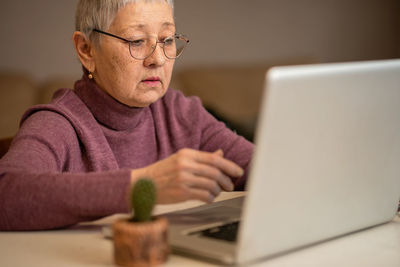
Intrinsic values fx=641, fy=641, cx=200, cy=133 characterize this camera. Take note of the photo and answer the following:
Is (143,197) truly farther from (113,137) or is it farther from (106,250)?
(113,137)

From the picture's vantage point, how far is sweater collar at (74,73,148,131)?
162 centimetres

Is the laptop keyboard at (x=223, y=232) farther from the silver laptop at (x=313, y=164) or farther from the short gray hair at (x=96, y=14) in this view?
the short gray hair at (x=96, y=14)

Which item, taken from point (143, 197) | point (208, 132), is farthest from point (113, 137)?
point (143, 197)

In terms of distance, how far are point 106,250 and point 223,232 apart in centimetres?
19

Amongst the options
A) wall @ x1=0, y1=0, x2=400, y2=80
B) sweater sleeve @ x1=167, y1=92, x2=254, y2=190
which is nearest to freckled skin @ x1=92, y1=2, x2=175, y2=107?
sweater sleeve @ x1=167, y1=92, x2=254, y2=190

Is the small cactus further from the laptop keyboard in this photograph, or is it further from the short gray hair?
the short gray hair

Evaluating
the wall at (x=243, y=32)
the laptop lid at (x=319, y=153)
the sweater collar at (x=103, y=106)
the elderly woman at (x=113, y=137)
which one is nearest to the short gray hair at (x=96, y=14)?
the elderly woman at (x=113, y=137)

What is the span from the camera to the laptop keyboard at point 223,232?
1025 mm

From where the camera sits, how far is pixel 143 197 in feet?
2.97

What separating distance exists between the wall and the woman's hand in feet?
5.48

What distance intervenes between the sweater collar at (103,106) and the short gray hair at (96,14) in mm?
123

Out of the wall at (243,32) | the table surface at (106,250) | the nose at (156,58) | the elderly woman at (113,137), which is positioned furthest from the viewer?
the wall at (243,32)

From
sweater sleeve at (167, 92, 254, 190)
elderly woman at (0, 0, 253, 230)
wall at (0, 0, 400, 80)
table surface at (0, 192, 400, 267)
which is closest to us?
table surface at (0, 192, 400, 267)

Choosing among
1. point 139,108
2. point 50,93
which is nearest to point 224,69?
point 50,93
